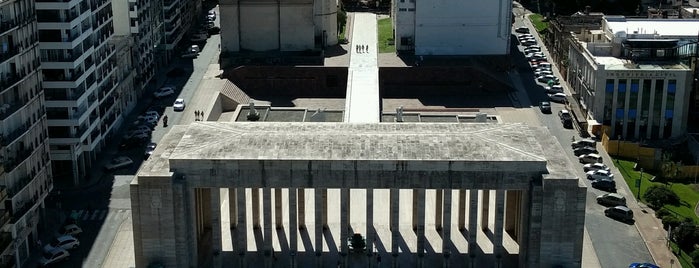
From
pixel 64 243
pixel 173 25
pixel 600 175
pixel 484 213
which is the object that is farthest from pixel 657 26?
pixel 64 243

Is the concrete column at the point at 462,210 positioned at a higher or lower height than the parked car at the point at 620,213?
higher

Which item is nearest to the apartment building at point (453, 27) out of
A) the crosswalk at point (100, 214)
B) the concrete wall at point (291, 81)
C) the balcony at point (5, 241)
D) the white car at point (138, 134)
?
the concrete wall at point (291, 81)

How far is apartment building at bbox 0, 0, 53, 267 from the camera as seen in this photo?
96.6 metres

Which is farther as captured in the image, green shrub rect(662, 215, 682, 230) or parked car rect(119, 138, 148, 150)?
parked car rect(119, 138, 148, 150)

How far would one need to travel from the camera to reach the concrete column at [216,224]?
93312mm

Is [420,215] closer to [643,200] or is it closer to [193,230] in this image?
[193,230]

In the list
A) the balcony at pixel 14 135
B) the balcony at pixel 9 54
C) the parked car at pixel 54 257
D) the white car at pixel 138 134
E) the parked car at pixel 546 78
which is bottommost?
the parked car at pixel 54 257

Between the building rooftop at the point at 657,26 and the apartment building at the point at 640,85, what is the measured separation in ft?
4.77

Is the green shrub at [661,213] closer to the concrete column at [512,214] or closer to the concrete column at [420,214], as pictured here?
the concrete column at [512,214]

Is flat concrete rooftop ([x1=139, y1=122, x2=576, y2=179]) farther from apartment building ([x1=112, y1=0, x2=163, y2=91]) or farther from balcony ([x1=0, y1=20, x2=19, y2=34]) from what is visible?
apartment building ([x1=112, y1=0, x2=163, y2=91])

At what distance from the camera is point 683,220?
108375 millimetres

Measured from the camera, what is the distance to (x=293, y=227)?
93688 mm

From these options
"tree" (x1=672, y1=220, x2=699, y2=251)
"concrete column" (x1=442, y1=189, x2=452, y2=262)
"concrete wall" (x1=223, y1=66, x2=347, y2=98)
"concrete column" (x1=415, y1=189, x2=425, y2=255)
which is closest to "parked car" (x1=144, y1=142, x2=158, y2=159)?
"concrete wall" (x1=223, y1=66, x2=347, y2=98)

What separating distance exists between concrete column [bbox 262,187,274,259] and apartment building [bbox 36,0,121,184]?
122ft
